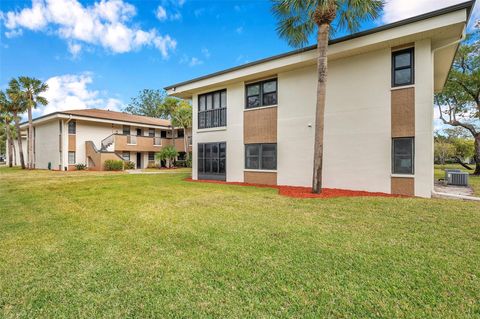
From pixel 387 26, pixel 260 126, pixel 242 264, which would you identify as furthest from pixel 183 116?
pixel 242 264

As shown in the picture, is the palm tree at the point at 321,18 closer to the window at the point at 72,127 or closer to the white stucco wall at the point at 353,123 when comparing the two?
the white stucco wall at the point at 353,123

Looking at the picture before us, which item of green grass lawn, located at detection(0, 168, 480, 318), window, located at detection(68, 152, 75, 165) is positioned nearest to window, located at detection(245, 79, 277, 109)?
green grass lawn, located at detection(0, 168, 480, 318)

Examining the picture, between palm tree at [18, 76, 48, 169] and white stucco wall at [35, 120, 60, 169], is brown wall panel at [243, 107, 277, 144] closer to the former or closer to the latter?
white stucco wall at [35, 120, 60, 169]

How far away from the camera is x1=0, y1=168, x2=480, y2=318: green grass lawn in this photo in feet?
8.63

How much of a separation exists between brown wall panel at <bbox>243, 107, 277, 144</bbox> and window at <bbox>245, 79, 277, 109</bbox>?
0.42m

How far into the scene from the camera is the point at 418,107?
921cm

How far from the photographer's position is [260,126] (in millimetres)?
13352

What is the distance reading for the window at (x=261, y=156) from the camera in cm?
1301

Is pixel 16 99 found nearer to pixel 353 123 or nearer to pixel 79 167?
pixel 79 167

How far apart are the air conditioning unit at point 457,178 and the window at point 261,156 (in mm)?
8456

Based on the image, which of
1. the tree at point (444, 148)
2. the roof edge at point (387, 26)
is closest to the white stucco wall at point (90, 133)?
the roof edge at point (387, 26)

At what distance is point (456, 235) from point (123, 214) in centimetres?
756

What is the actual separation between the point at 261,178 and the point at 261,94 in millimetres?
4645

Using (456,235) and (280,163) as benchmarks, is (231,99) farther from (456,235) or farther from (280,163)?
(456,235)
